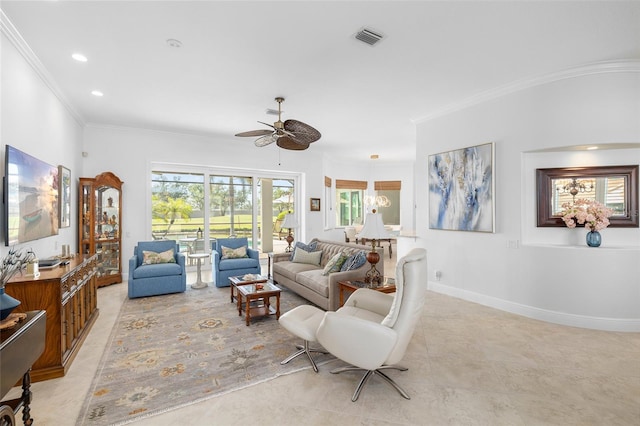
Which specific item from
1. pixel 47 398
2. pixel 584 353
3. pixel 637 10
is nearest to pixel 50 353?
pixel 47 398

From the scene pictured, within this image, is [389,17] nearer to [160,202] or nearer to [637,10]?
[637,10]

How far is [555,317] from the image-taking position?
11.9 ft

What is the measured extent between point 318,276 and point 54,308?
2.82m

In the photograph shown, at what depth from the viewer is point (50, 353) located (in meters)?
2.49

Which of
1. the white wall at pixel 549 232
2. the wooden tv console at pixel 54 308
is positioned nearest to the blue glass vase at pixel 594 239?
the white wall at pixel 549 232

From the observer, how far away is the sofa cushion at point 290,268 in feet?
15.6

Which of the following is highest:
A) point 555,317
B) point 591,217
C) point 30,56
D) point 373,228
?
point 30,56

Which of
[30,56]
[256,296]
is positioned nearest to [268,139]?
[256,296]

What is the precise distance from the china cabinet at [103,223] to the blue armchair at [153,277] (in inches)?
30.9

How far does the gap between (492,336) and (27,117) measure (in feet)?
17.8

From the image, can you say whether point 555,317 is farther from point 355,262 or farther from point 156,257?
point 156,257

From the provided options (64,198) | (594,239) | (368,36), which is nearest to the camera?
(368,36)

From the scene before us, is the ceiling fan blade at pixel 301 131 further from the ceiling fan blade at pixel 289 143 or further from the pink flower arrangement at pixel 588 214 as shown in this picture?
the pink flower arrangement at pixel 588 214

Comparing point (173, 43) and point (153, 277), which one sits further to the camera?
point (153, 277)
